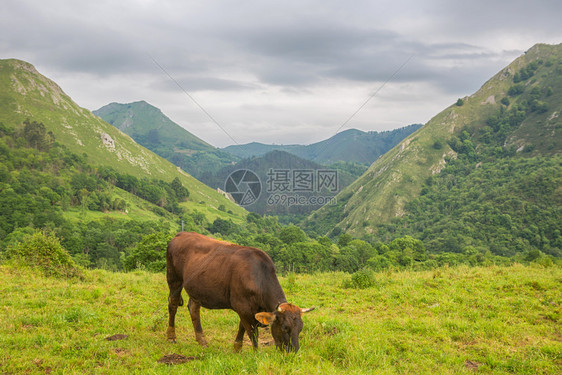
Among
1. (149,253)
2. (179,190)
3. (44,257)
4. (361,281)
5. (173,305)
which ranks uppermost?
(173,305)

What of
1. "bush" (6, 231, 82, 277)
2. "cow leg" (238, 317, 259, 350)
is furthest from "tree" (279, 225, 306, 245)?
"cow leg" (238, 317, 259, 350)

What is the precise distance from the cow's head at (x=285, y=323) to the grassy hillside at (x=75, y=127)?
145 meters

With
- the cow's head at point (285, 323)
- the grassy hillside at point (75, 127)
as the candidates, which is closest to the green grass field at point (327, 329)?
the cow's head at point (285, 323)

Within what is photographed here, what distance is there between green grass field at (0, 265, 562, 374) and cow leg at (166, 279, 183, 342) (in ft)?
1.13

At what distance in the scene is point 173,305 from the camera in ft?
28.8

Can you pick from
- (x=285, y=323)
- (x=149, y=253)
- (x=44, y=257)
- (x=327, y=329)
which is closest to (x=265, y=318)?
(x=285, y=323)

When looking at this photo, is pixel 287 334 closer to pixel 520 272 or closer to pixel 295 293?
pixel 295 293

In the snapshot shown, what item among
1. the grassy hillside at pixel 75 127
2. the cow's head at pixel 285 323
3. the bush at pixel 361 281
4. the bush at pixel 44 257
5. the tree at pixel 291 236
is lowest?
the tree at pixel 291 236

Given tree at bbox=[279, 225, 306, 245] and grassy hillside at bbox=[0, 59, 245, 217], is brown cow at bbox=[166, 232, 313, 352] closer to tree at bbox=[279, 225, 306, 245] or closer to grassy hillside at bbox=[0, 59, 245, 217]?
tree at bbox=[279, 225, 306, 245]

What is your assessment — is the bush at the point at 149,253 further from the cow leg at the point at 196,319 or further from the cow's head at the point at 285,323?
the cow's head at the point at 285,323

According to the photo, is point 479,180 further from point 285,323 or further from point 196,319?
point 285,323

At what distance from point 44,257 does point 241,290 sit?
12.6 m

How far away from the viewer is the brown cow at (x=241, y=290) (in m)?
6.70

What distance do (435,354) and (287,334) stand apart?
4028mm
